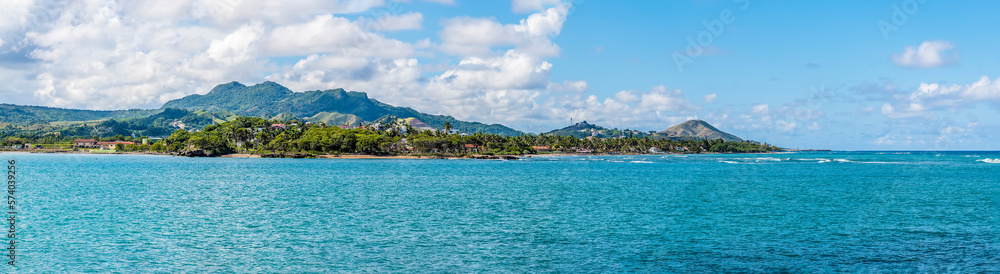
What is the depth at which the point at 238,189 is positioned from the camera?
6072cm

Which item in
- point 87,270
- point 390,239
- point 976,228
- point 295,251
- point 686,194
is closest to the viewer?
point 87,270

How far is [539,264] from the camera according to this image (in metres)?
24.2

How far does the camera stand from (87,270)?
22.2 metres

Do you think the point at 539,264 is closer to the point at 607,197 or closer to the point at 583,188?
the point at 607,197

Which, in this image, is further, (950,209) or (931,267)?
(950,209)

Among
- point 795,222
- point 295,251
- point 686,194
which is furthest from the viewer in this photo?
point 686,194

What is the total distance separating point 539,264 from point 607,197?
31.0 meters

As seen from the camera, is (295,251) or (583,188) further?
(583,188)

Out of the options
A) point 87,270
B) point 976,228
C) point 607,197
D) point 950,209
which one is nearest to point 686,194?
point 607,197

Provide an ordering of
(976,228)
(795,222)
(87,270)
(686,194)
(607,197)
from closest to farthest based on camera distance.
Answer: (87,270), (976,228), (795,222), (607,197), (686,194)

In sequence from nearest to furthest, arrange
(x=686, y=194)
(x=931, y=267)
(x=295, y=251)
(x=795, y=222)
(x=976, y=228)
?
1. (x=931, y=267)
2. (x=295, y=251)
3. (x=976, y=228)
4. (x=795, y=222)
5. (x=686, y=194)

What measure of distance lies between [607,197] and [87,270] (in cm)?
4011

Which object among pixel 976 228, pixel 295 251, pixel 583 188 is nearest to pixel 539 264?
pixel 295 251

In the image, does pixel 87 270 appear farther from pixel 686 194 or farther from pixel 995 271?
pixel 686 194
